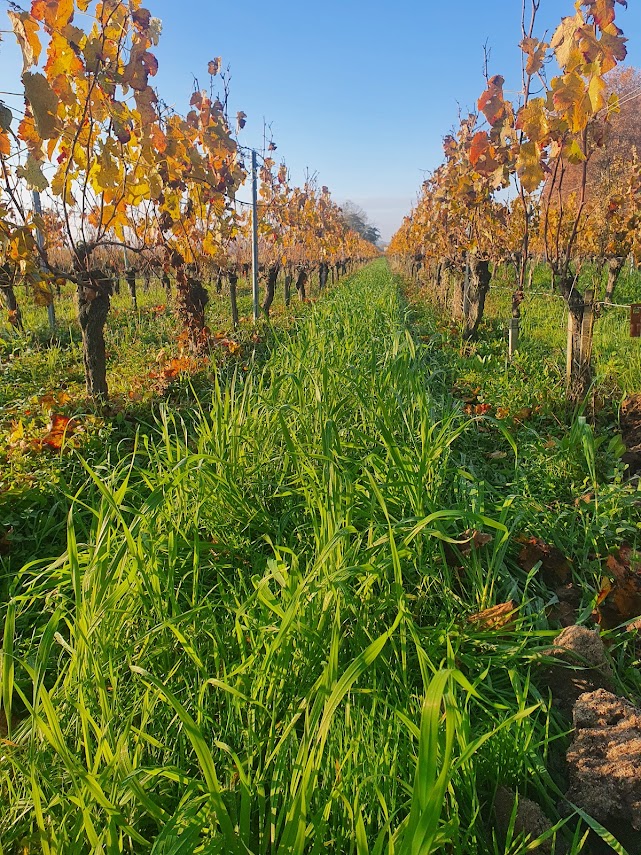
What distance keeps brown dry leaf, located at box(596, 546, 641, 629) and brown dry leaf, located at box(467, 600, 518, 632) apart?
46 centimetres

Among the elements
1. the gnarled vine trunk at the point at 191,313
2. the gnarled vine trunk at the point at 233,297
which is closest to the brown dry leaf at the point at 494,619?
the gnarled vine trunk at the point at 191,313

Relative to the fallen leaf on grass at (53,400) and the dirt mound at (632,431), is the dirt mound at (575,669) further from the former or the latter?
the fallen leaf on grass at (53,400)

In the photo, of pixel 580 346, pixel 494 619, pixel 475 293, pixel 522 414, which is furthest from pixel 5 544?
pixel 475 293

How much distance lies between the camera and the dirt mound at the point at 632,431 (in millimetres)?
3268

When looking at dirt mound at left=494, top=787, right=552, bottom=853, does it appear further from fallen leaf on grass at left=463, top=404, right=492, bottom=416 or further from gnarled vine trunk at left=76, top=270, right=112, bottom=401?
gnarled vine trunk at left=76, top=270, right=112, bottom=401

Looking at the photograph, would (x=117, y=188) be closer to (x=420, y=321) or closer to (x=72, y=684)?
(x=72, y=684)

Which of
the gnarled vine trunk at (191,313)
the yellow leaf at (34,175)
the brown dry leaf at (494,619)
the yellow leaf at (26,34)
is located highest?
the yellow leaf at (26,34)

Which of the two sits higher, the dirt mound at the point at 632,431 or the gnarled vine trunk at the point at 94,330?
the gnarled vine trunk at the point at 94,330

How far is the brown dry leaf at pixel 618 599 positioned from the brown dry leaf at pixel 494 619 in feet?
1.49

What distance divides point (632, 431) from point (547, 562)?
1.98 metres

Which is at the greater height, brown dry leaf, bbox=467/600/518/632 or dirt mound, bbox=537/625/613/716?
brown dry leaf, bbox=467/600/518/632

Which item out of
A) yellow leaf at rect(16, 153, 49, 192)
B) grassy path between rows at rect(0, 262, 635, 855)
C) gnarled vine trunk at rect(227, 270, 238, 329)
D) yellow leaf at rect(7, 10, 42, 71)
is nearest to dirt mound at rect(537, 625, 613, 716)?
grassy path between rows at rect(0, 262, 635, 855)

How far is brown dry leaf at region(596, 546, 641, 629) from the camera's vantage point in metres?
1.93

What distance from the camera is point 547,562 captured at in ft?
7.16
